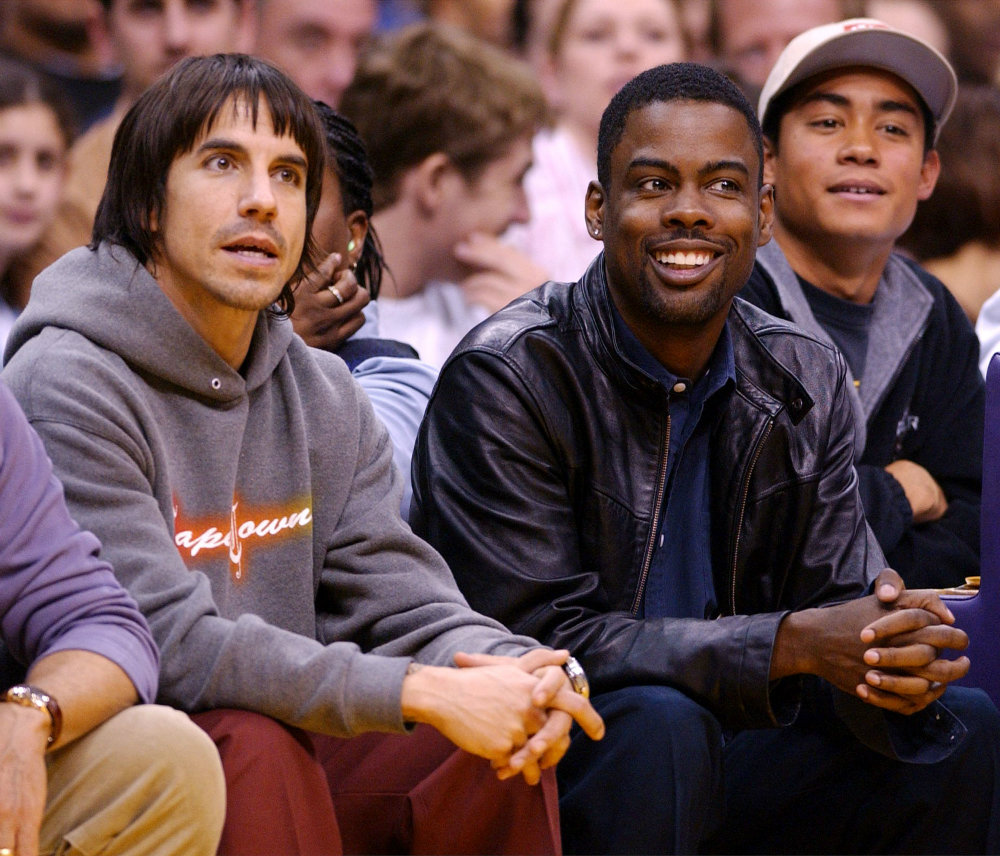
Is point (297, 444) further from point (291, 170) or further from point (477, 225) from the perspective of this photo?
point (477, 225)

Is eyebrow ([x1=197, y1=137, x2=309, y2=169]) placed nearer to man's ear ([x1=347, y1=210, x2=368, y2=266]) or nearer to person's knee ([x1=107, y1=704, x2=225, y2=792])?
person's knee ([x1=107, y1=704, x2=225, y2=792])

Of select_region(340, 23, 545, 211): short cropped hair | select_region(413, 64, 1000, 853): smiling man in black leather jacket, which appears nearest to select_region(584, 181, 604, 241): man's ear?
select_region(413, 64, 1000, 853): smiling man in black leather jacket

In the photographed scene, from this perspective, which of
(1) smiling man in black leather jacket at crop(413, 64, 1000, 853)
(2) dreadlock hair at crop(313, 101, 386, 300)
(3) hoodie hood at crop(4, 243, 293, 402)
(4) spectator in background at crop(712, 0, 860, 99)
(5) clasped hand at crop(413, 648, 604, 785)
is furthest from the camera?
(4) spectator in background at crop(712, 0, 860, 99)

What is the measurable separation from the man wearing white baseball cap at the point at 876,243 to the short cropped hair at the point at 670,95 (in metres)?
0.83

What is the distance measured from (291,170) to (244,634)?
79 cm

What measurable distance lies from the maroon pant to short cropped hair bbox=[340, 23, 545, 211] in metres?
2.57

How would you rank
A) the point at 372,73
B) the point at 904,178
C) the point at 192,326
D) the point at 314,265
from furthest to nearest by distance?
the point at 372,73 → the point at 904,178 → the point at 314,265 → the point at 192,326

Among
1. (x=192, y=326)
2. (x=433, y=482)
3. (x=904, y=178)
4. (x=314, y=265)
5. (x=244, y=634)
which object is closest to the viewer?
(x=244, y=634)

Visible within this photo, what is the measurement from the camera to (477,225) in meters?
4.85

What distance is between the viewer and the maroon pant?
212cm

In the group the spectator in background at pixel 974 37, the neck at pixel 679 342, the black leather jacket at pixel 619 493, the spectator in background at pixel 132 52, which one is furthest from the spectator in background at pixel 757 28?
the neck at pixel 679 342

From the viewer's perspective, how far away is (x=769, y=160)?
13.2 feet

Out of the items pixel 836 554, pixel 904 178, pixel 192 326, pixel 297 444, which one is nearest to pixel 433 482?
pixel 297 444

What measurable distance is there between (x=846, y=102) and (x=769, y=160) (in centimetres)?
24
